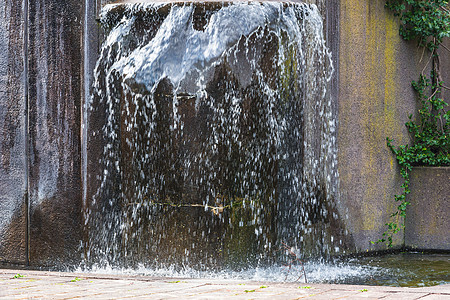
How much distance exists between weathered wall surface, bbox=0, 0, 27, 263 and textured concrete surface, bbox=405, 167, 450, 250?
13.2 feet

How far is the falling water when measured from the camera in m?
5.01

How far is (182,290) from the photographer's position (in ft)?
11.1

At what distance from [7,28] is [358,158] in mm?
3514

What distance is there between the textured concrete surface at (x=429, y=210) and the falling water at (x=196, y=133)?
2076 mm

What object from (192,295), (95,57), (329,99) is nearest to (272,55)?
(329,99)

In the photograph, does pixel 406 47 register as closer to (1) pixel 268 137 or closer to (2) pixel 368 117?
(2) pixel 368 117

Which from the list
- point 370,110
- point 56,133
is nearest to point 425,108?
point 370,110

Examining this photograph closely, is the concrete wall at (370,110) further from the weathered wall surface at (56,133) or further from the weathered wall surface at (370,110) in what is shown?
the weathered wall surface at (56,133)

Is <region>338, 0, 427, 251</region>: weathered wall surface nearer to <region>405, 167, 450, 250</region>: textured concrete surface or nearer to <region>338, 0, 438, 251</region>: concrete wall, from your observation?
<region>338, 0, 438, 251</region>: concrete wall

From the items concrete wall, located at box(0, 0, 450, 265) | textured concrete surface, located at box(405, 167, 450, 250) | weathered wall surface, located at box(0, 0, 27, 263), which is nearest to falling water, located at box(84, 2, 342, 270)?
concrete wall, located at box(0, 0, 450, 265)

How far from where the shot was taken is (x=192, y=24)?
505 cm

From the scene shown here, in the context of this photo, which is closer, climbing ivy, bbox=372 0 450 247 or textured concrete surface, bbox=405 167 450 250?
textured concrete surface, bbox=405 167 450 250

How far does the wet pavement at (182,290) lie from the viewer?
10.4 ft

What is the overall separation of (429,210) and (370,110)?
1.28 m
